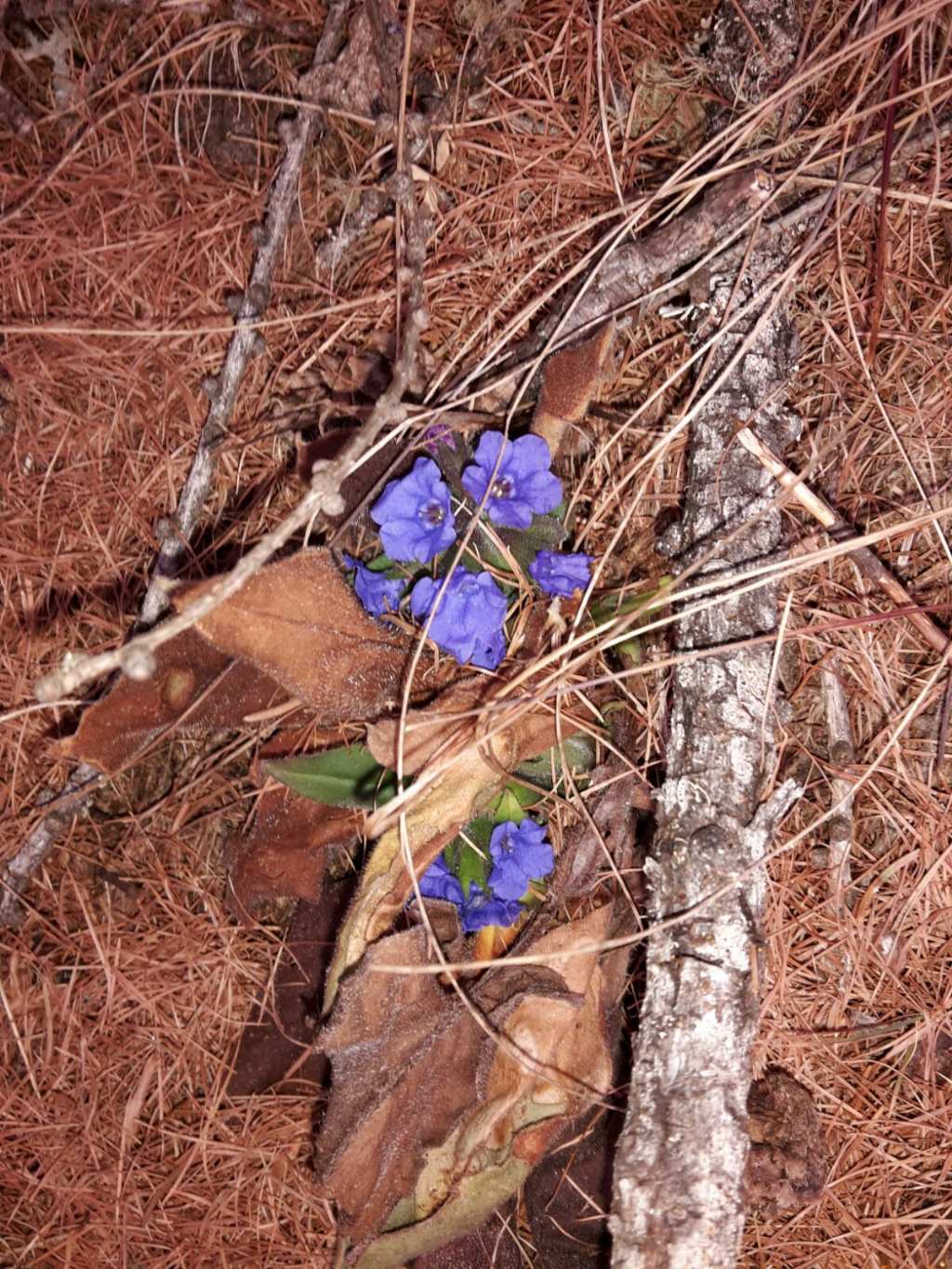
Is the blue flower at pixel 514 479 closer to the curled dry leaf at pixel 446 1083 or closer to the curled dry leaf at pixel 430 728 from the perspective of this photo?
the curled dry leaf at pixel 430 728

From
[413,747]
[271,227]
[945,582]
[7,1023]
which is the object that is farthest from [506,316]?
[7,1023]

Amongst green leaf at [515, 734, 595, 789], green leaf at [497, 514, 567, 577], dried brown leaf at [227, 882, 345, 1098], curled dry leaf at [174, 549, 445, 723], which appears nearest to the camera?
curled dry leaf at [174, 549, 445, 723]

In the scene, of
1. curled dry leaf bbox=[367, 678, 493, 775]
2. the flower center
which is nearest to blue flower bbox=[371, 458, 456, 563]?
the flower center

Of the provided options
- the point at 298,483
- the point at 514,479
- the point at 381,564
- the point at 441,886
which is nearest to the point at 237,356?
the point at 298,483

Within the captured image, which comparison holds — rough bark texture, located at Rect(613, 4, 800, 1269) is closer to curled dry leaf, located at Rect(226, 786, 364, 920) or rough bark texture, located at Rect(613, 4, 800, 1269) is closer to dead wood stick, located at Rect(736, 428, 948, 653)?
dead wood stick, located at Rect(736, 428, 948, 653)

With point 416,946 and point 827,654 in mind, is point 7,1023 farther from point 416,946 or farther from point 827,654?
point 827,654

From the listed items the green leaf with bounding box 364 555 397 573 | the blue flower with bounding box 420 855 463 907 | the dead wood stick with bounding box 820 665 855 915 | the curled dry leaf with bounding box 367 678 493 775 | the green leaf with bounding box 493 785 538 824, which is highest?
the green leaf with bounding box 364 555 397 573

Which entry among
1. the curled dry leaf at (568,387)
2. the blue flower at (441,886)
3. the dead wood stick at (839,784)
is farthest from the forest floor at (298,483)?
the blue flower at (441,886)
